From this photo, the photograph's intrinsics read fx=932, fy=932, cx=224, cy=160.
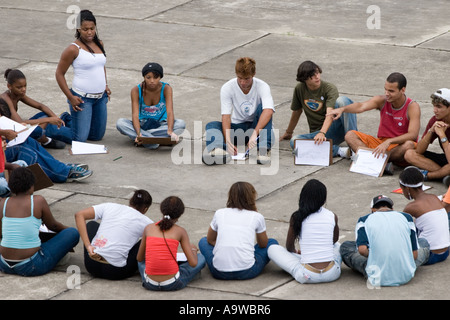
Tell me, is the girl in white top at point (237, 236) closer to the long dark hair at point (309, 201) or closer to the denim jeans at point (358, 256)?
the long dark hair at point (309, 201)

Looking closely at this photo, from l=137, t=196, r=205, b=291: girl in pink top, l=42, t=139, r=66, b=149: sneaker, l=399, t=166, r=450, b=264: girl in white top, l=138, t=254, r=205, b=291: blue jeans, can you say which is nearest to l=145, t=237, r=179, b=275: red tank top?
l=137, t=196, r=205, b=291: girl in pink top

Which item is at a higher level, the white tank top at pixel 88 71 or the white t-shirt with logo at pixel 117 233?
the white tank top at pixel 88 71

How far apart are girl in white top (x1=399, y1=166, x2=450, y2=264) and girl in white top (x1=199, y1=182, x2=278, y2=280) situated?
1352mm

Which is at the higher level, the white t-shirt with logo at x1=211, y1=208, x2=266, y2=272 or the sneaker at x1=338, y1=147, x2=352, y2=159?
the white t-shirt with logo at x1=211, y1=208, x2=266, y2=272

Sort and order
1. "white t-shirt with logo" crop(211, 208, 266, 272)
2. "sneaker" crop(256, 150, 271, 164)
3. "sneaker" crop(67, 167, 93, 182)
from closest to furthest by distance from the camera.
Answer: "white t-shirt with logo" crop(211, 208, 266, 272)
"sneaker" crop(67, 167, 93, 182)
"sneaker" crop(256, 150, 271, 164)

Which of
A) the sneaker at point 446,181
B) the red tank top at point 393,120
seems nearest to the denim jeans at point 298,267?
the sneaker at point 446,181

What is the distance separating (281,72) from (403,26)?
3.48 metres

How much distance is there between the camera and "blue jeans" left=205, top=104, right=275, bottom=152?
36.7 feet

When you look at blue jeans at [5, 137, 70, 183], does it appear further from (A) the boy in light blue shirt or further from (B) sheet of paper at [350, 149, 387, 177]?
(A) the boy in light blue shirt

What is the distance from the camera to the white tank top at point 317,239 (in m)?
7.86

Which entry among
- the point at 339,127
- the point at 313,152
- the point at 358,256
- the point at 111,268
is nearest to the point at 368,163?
the point at 313,152

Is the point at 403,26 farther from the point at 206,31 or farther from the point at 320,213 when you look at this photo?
the point at 320,213

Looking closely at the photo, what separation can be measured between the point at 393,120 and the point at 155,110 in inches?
115

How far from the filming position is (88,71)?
11.6 m
